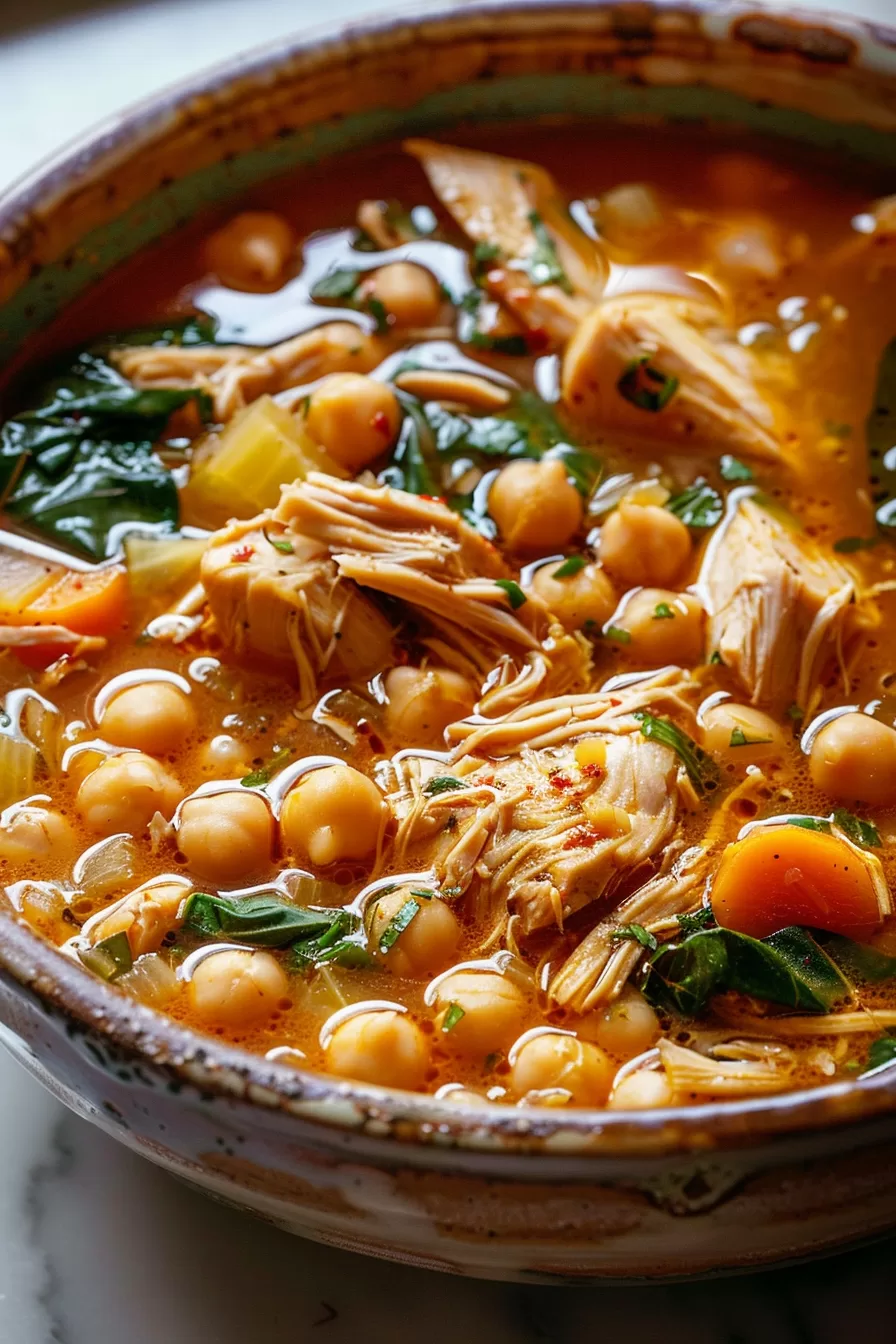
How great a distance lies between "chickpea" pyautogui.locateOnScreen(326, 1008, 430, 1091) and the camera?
197cm

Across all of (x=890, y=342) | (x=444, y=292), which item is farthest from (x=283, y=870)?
(x=890, y=342)

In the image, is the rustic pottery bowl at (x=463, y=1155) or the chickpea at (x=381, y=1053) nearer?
the rustic pottery bowl at (x=463, y=1155)

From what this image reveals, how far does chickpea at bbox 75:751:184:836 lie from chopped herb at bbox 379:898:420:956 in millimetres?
424

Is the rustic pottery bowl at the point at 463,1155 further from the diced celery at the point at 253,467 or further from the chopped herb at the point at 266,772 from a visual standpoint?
the diced celery at the point at 253,467

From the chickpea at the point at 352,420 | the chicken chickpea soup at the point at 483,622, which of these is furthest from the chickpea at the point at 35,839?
the chickpea at the point at 352,420

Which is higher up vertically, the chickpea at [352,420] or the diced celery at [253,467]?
the chickpea at [352,420]

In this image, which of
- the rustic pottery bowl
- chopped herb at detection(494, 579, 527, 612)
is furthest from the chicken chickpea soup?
the rustic pottery bowl

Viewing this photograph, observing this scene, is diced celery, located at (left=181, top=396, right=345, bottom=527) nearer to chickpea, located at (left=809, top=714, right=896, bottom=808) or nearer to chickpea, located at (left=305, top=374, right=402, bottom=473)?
chickpea, located at (left=305, top=374, right=402, bottom=473)

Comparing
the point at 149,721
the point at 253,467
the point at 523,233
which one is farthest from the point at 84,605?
the point at 523,233

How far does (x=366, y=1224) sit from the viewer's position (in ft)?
5.72

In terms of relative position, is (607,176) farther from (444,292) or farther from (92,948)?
(92,948)

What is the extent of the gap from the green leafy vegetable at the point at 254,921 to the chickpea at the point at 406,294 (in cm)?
135

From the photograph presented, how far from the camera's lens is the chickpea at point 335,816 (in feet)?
7.20

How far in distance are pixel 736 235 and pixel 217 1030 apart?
203 centimetres
